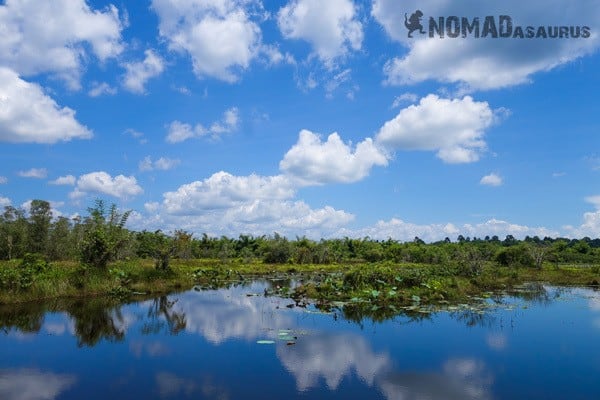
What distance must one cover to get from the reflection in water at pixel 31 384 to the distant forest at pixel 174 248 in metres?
12.3

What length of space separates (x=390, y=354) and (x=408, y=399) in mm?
3331

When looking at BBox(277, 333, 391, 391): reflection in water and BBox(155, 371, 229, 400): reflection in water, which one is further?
BBox(277, 333, 391, 391): reflection in water

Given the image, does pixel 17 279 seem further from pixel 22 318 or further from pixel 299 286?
pixel 299 286

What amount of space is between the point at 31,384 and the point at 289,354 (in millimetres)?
5931

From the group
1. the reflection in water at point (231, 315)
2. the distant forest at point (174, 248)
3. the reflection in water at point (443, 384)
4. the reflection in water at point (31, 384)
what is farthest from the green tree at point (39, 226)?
the reflection in water at point (443, 384)

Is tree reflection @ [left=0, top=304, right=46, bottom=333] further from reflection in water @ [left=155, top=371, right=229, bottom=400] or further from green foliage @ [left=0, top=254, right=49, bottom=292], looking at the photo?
reflection in water @ [left=155, top=371, right=229, bottom=400]

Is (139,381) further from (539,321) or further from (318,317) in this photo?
(539,321)

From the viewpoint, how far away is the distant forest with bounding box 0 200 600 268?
24.5 metres

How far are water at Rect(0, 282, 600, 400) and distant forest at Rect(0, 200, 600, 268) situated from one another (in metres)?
5.63

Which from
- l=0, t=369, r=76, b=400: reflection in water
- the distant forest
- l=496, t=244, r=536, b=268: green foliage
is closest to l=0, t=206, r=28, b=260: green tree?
the distant forest

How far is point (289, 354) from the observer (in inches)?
466

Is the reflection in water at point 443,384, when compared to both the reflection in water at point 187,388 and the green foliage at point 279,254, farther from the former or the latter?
the green foliage at point 279,254

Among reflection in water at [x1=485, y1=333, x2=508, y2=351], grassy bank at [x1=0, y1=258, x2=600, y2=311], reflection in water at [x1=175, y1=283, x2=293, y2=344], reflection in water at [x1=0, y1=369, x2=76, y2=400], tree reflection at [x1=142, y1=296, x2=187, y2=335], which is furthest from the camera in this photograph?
grassy bank at [x1=0, y1=258, x2=600, y2=311]

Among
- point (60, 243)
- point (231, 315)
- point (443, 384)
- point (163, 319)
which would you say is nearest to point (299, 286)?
point (231, 315)
